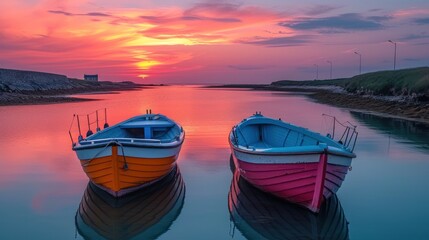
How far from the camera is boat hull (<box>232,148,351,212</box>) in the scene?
10.1 m

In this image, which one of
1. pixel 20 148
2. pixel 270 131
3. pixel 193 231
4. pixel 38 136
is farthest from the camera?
pixel 38 136

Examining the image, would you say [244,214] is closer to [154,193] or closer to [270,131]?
[154,193]

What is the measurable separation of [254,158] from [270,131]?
552 cm

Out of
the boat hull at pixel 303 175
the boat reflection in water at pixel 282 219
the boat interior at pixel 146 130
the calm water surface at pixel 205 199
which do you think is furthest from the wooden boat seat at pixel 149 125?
the boat hull at pixel 303 175

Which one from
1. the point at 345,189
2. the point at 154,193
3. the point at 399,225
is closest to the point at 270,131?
the point at 345,189

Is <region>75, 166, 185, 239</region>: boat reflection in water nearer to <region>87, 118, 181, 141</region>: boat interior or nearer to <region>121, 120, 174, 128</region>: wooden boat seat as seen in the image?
<region>87, 118, 181, 141</region>: boat interior

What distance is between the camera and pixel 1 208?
11.2 meters

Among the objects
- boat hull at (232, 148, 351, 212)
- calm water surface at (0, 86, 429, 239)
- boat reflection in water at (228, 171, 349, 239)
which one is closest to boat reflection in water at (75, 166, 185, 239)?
calm water surface at (0, 86, 429, 239)

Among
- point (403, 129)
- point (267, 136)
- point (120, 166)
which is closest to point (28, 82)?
point (403, 129)

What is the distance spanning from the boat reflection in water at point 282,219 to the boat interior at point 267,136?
10.4 ft

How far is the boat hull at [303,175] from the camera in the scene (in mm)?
10102

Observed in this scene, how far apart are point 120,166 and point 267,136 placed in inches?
285

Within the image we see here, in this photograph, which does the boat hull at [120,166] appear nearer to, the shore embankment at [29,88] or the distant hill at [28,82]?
the shore embankment at [29,88]

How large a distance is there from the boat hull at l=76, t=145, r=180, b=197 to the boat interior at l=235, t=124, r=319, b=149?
12.8 ft
